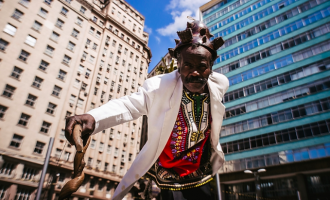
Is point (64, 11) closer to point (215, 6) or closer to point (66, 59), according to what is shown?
point (66, 59)

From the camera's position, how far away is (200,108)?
246 centimetres

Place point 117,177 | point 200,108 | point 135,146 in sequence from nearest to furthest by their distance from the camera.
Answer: point 200,108 → point 117,177 → point 135,146

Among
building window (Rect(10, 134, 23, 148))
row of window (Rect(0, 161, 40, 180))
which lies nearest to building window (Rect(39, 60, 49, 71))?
building window (Rect(10, 134, 23, 148))

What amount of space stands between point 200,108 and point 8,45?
30.9 m

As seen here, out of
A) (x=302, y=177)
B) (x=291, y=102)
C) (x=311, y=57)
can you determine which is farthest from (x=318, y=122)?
(x=311, y=57)

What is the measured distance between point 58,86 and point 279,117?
93.8 feet

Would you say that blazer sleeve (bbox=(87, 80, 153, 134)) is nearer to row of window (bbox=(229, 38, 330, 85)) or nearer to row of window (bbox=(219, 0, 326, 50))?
row of window (bbox=(229, 38, 330, 85))

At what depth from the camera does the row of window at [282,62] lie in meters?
25.7

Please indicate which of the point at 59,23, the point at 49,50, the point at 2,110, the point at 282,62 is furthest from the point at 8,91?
the point at 282,62

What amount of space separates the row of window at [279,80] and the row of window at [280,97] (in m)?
1.44

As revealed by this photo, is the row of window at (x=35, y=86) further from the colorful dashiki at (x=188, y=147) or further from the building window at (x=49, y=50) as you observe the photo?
the colorful dashiki at (x=188, y=147)

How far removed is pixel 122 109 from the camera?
1848 mm

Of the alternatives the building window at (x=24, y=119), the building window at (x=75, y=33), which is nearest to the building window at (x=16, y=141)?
the building window at (x=24, y=119)

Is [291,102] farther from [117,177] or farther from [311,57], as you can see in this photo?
[117,177]
